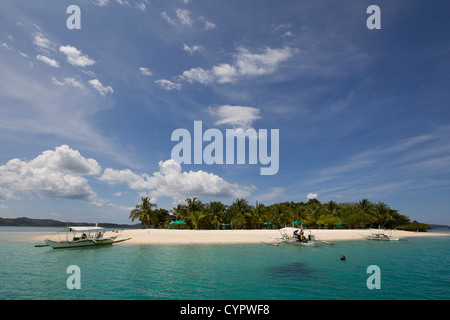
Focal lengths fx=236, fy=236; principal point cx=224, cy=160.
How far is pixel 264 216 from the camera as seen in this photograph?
73.1 m

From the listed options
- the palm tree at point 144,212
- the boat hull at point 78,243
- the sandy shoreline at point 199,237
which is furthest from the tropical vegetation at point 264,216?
the boat hull at point 78,243

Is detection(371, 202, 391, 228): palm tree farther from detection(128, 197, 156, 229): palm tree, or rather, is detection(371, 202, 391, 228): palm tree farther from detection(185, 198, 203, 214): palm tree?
detection(128, 197, 156, 229): palm tree

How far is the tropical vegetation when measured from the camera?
6806cm

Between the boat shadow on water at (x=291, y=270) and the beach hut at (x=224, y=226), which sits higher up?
the boat shadow on water at (x=291, y=270)

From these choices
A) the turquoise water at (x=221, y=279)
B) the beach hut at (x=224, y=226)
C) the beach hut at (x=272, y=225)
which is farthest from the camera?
the beach hut at (x=272, y=225)

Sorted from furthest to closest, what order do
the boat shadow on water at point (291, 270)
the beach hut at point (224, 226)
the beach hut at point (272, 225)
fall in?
the beach hut at point (272, 225) < the beach hut at point (224, 226) < the boat shadow on water at point (291, 270)

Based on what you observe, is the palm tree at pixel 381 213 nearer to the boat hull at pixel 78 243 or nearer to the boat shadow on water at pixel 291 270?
the boat shadow on water at pixel 291 270

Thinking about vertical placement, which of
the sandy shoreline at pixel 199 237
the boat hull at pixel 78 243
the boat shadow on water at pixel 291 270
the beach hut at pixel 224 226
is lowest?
the beach hut at pixel 224 226

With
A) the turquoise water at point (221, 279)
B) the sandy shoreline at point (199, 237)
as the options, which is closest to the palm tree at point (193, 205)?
the sandy shoreline at point (199, 237)

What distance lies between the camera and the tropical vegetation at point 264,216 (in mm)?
68062

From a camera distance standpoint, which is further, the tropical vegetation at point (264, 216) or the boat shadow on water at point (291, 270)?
the tropical vegetation at point (264, 216)

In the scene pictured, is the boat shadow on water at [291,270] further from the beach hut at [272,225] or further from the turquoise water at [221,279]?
the beach hut at [272,225]

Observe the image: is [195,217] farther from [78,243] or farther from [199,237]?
[78,243]
